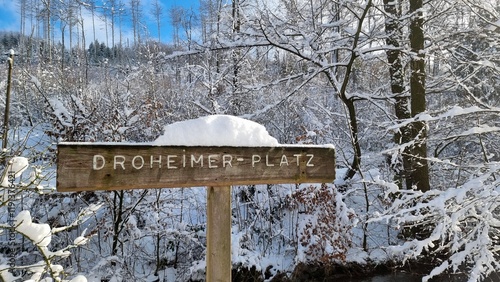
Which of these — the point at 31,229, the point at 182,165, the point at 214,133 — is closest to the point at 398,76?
the point at 214,133

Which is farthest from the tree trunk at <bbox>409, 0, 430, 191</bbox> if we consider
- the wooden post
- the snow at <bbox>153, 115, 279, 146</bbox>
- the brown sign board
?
the wooden post

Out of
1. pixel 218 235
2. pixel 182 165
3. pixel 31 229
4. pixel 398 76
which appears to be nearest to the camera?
pixel 31 229

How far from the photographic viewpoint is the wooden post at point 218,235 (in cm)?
205

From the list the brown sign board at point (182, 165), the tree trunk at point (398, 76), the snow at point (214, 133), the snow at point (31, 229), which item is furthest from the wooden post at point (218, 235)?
the tree trunk at point (398, 76)

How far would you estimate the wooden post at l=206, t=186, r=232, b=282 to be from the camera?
2047 millimetres

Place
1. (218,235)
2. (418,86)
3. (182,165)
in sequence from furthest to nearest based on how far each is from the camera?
(418,86)
(218,235)
(182,165)

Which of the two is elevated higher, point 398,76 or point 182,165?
point 398,76

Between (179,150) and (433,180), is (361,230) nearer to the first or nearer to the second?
(433,180)

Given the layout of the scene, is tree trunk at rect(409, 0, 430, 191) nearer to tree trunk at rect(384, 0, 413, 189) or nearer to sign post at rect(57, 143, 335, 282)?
tree trunk at rect(384, 0, 413, 189)

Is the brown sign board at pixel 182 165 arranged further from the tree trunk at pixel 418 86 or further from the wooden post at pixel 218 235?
the tree trunk at pixel 418 86

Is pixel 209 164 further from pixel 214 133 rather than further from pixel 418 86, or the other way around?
pixel 418 86

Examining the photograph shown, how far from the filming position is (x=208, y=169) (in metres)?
1.98

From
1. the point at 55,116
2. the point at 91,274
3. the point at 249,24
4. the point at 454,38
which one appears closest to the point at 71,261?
the point at 91,274

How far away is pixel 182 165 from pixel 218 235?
480mm
